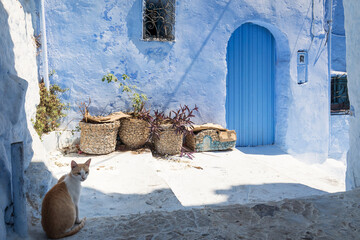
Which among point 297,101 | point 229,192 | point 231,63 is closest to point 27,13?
point 229,192

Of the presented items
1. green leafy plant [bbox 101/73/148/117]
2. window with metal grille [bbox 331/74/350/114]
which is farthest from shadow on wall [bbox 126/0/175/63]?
window with metal grille [bbox 331/74/350/114]

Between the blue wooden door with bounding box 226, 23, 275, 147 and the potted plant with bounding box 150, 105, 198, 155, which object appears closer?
the potted plant with bounding box 150, 105, 198, 155

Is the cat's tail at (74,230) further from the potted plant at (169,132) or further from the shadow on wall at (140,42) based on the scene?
the shadow on wall at (140,42)

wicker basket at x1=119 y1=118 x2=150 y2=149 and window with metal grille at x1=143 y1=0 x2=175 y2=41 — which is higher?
window with metal grille at x1=143 y1=0 x2=175 y2=41

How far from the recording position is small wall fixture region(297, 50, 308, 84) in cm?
644

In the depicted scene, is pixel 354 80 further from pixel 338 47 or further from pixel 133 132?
pixel 338 47

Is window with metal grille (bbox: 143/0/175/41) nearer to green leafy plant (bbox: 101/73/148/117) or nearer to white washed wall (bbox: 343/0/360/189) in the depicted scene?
green leafy plant (bbox: 101/73/148/117)

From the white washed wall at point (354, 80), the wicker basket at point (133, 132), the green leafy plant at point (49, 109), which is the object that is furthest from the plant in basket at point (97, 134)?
the white washed wall at point (354, 80)

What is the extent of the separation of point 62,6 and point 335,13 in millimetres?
6601

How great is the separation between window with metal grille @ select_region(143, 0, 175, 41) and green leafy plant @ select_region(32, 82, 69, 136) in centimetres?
194

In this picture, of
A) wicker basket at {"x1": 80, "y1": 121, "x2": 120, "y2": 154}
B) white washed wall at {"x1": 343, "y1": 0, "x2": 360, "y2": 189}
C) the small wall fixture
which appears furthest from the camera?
the small wall fixture

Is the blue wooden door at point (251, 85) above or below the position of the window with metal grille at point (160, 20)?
below

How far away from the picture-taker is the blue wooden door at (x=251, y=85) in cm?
625

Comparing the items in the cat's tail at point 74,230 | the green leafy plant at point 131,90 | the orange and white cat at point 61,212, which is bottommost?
the cat's tail at point 74,230
